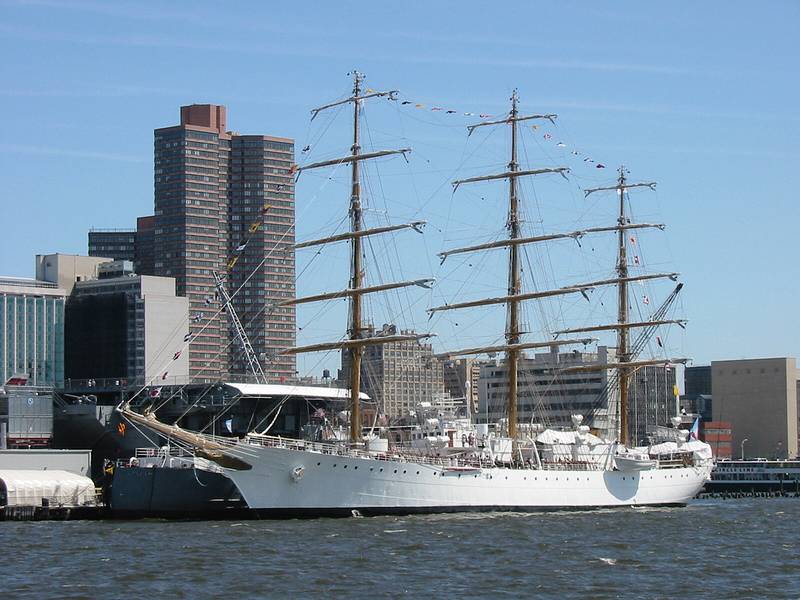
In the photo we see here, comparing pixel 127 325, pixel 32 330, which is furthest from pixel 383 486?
pixel 32 330

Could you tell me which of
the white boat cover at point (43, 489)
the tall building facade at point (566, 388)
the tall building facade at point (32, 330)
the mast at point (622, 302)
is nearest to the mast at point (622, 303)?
the mast at point (622, 302)

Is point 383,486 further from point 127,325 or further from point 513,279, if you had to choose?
point 127,325

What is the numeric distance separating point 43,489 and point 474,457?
24.6 m

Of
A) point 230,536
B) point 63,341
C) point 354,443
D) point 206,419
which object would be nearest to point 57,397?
point 206,419

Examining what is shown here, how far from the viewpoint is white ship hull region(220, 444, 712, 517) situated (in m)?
73.7

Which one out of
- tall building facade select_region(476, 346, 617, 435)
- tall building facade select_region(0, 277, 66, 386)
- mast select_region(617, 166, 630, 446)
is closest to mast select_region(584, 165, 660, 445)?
mast select_region(617, 166, 630, 446)

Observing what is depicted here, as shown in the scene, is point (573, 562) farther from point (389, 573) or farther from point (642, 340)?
point (642, 340)

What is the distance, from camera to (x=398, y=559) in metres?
54.8

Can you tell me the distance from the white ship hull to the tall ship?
55 millimetres

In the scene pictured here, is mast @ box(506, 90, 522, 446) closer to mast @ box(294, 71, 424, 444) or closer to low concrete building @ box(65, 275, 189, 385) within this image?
mast @ box(294, 71, 424, 444)

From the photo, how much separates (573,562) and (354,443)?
25465 millimetres

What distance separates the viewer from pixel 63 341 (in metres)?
198

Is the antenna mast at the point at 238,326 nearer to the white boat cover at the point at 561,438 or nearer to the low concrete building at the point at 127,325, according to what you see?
the white boat cover at the point at 561,438

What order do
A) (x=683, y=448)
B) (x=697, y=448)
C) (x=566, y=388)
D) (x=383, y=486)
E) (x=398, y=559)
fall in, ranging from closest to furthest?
1. (x=398, y=559)
2. (x=383, y=486)
3. (x=683, y=448)
4. (x=697, y=448)
5. (x=566, y=388)
